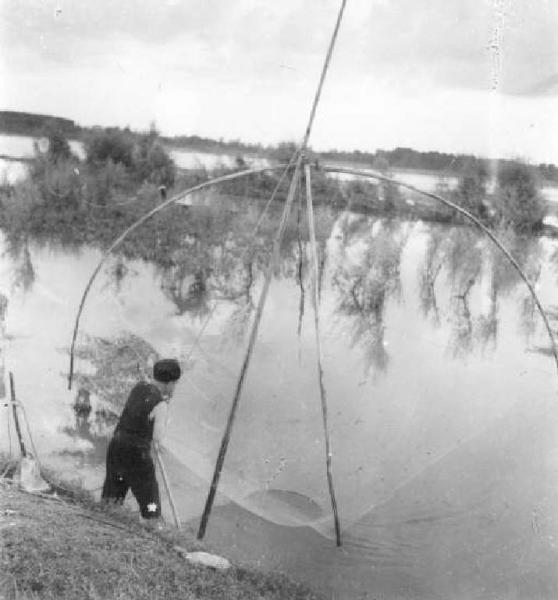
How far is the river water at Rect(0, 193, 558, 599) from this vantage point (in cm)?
393

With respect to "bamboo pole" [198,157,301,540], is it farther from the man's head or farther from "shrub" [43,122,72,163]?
"shrub" [43,122,72,163]

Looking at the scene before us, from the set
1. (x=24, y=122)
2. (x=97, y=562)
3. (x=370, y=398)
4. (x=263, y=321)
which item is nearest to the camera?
(x=97, y=562)

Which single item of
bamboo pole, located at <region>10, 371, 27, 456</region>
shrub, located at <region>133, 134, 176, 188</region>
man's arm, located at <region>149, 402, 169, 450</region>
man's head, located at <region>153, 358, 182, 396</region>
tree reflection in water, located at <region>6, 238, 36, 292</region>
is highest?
shrub, located at <region>133, 134, 176, 188</region>

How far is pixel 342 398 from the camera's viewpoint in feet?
16.2

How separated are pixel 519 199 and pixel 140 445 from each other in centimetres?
457

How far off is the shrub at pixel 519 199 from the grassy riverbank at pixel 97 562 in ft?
13.7

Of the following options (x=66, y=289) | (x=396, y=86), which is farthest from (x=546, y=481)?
(x=66, y=289)

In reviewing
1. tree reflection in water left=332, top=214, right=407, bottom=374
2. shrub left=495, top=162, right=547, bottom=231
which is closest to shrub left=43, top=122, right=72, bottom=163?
tree reflection in water left=332, top=214, right=407, bottom=374

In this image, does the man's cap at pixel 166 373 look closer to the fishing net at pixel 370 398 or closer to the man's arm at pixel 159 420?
the man's arm at pixel 159 420

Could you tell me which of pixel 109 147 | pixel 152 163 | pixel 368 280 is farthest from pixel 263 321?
pixel 109 147

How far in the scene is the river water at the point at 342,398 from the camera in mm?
3934

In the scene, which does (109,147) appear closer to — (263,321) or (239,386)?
(263,321)

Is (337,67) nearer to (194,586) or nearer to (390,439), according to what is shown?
(390,439)

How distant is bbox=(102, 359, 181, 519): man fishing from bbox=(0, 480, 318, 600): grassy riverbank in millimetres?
133
